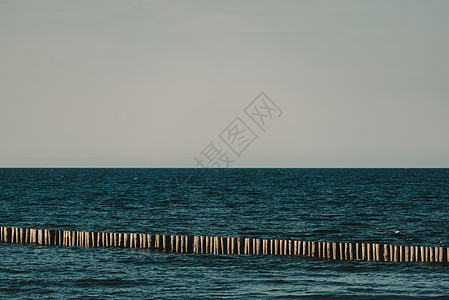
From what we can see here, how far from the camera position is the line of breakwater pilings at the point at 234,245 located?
1143 inches

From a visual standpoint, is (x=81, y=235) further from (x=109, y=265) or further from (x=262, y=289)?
(x=262, y=289)

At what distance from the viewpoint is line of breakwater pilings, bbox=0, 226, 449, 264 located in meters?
29.0

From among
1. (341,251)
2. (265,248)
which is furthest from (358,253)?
(265,248)

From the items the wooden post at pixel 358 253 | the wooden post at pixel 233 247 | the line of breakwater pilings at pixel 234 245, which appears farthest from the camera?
the wooden post at pixel 233 247

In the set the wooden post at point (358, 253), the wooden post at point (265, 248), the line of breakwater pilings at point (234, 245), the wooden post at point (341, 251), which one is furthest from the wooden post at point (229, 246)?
the wooden post at point (358, 253)

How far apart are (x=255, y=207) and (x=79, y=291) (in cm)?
4663

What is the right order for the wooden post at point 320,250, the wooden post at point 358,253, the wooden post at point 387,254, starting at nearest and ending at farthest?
the wooden post at point 387,254, the wooden post at point 358,253, the wooden post at point 320,250

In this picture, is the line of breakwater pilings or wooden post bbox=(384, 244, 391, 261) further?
wooden post bbox=(384, 244, 391, 261)

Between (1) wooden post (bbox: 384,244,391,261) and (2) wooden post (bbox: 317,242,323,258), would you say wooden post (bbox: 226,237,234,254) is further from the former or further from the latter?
(1) wooden post (bbox: 384,244,391,261)

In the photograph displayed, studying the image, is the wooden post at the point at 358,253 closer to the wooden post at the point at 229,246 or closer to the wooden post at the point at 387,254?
the wooden post at the point at 387,254

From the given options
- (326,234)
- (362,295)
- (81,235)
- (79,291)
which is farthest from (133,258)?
(326,234)

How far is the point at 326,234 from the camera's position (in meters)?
44.5

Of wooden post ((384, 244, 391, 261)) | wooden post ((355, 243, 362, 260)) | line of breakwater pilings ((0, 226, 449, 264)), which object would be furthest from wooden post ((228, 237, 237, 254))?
wooden post ((384, 244, 391, 261))

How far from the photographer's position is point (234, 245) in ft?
105
